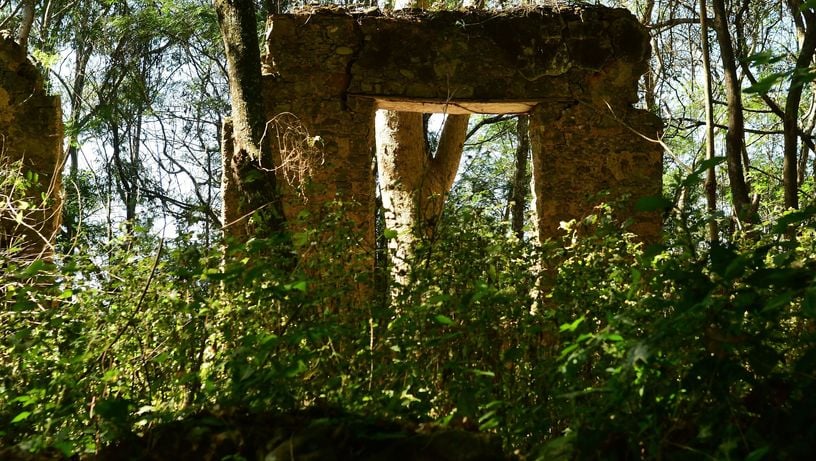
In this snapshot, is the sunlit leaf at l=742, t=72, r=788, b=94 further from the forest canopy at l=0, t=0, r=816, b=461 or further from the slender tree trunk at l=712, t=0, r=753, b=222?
the slender tree trunk at l=712, t=0, r=753, b=222

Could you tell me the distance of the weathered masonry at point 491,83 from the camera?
689 cm

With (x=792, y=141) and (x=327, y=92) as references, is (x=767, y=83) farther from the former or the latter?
A: (x=792, y=141)

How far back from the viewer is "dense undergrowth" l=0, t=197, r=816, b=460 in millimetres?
2074

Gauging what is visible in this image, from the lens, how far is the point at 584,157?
279 inches

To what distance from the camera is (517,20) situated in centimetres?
720

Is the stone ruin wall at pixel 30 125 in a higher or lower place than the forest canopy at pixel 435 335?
higher

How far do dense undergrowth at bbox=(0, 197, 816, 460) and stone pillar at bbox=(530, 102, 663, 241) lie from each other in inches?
108

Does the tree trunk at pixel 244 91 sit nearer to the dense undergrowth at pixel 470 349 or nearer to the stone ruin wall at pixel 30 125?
the dense undergrowth at pixel 470 349

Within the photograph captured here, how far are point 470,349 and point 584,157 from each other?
4284 millimetres

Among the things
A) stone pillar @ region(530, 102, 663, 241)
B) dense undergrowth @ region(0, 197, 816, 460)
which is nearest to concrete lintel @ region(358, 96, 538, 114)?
stone pillar @ region(530, 102, 663, 241)

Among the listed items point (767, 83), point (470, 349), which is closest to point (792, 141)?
point (470, 349)

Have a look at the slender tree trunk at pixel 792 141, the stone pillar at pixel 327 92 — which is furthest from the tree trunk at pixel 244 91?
the slender tree trunk at pixel 792 141

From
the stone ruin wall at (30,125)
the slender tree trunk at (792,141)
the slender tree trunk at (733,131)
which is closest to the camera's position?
the slender tree trunk at (733,131)

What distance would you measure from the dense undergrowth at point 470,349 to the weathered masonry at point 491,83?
2.69 metres
